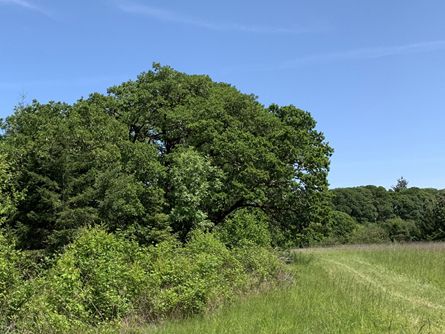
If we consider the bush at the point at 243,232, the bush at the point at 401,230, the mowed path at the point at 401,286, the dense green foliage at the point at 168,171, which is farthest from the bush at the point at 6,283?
the bush at the point at 401,230

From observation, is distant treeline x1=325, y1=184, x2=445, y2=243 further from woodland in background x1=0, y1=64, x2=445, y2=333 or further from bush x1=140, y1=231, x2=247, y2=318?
A: bush x1=140, y1=231, x2=247, y2=318

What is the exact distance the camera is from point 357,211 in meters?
99.5

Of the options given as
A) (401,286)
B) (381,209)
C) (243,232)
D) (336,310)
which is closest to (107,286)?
(336,310)

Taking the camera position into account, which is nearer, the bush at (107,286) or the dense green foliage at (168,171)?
the bush at (107,286)

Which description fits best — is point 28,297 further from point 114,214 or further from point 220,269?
point 114,214

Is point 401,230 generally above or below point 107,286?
below

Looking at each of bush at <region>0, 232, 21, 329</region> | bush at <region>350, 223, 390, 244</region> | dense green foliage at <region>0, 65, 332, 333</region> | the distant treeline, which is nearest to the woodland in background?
dense green foliage at <region>0, 65, 332, 333</region>

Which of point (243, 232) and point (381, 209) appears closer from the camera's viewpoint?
point (243, 232)

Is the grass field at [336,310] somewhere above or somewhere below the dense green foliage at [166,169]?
below

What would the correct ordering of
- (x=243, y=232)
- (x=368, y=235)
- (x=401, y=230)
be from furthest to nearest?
(x=401, y=230), (x=368, y=235), (x=243, y=232)

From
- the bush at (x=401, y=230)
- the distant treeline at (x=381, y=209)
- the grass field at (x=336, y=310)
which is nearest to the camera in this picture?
the grass field at (x=336, y=310)

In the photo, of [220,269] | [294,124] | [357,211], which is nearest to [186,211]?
[294,124]

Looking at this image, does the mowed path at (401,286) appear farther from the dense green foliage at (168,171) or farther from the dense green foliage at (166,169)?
the dense green foliage at (168,171)

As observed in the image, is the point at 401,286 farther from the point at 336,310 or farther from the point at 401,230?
the point at 401,230
